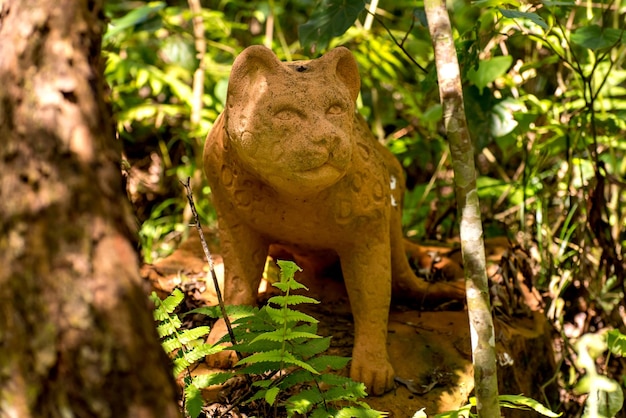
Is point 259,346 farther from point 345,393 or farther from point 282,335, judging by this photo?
point 345,393

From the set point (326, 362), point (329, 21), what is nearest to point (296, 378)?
point (326, 362)

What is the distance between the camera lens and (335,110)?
2365mm

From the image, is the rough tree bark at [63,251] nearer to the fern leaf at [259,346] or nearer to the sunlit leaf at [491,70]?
the fern leaf at [259,346]

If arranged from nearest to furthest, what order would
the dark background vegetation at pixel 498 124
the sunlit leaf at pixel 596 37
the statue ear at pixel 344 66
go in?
Answer: the statue ear at pixel 344 66
the sunlit leaf at pixel 596 37
the dark background vegetation at pixel 498 124

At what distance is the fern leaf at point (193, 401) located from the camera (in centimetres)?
200

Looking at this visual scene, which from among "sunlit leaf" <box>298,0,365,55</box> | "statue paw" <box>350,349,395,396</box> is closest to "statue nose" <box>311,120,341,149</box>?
"statue paw" <box>350,349,395,396</box>

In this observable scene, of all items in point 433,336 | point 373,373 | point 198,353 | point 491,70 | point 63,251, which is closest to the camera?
point 63,251

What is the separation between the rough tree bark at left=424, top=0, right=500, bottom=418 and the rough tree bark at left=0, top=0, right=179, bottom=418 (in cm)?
107

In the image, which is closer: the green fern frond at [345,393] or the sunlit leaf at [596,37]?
the green fern frond at [345,393]

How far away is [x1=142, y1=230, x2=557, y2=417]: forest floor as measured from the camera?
2709mm

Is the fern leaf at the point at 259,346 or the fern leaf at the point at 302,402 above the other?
the fern leaf at the point at 259,346

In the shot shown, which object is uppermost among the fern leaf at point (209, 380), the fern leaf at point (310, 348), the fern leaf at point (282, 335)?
the fern leaf at point (282, 335)

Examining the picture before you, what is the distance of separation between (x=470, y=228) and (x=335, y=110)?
2.00 feet

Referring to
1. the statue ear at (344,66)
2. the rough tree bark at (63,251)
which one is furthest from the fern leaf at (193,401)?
the statue ear at (344,66)
